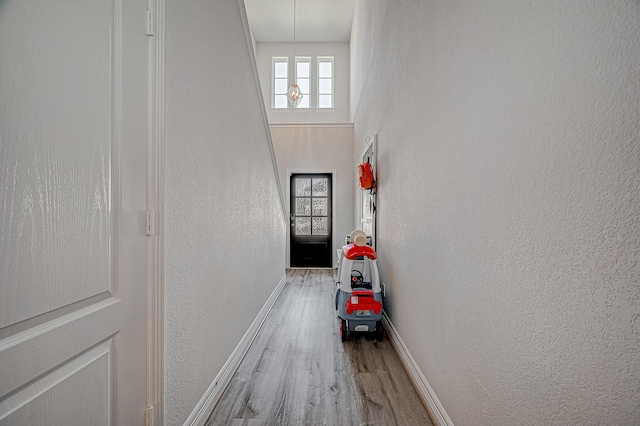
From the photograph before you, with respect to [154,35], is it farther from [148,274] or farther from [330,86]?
[330,86]

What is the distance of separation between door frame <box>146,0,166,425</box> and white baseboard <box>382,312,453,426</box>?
1.22 m

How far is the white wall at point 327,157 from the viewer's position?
6109 millimetres

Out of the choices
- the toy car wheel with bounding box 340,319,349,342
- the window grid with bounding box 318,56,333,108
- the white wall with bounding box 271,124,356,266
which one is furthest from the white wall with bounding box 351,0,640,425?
the window grid with bounding box 318,56,333,108

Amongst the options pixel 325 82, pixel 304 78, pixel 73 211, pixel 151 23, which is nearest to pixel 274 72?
pixel 304 78

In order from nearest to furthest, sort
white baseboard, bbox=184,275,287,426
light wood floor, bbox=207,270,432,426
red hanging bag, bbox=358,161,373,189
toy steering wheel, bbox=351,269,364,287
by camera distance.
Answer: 1. white baseboard, bbox=184,275,287,426
2. light wood floor, bbox=207,270,432,426
3. toy steering wheel, bbox=351,269,364,287
4. red hanging bag, bbox=358,161,373,189

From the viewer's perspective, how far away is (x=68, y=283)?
0.76m

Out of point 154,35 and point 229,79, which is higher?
point 229,79

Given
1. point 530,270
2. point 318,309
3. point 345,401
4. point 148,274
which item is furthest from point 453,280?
point 318,309

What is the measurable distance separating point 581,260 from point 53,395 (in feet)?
4.09

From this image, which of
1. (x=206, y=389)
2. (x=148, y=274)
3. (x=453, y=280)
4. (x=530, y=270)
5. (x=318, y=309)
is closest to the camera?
(x=530, y=270)

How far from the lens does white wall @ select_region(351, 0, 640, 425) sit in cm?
60

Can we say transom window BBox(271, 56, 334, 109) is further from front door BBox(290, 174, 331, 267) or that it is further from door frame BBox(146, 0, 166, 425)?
door frame BBox(146, 0, 166, 425)

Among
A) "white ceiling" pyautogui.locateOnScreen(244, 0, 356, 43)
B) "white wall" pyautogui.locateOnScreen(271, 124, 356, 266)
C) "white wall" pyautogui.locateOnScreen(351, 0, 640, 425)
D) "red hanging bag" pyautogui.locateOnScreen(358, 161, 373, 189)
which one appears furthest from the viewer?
"white wall" pyautogui.locateOnScreen(271, 124, 356, 266)

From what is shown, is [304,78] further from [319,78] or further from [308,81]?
[319,78]
